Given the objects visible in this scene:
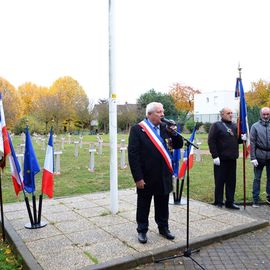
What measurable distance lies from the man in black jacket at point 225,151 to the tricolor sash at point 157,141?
218 centimetres

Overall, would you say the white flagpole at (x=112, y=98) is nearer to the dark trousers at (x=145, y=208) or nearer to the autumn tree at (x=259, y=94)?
the dark trousers at (x=145, y=208)

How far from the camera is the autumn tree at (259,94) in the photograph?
4047 centimetres

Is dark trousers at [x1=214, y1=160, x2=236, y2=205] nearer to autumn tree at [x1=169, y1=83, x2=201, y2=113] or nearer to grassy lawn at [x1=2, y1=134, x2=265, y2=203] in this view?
grassy lawn at [x1=2, y1=134, x2=265, y2=203]

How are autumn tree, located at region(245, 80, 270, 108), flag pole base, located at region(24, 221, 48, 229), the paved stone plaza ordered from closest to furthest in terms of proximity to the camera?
the paved stone plaza, flag pole base, located at region(24, 221, 48, 229), autumn tree, located at region(245, 80, 270, 108)

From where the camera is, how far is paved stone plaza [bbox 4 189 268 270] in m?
4.15

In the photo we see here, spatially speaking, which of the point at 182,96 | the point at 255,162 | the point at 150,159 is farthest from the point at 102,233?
the point at 182,96

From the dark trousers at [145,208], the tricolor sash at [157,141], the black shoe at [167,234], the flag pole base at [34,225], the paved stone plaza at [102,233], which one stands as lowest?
the paved stone plaza at [102,233]

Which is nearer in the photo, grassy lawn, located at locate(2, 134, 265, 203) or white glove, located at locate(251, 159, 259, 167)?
white glove, located at locate(251, 159, 259, 167)

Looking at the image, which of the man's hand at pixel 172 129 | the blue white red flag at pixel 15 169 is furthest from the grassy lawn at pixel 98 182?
the man's hand at pixel 172 129

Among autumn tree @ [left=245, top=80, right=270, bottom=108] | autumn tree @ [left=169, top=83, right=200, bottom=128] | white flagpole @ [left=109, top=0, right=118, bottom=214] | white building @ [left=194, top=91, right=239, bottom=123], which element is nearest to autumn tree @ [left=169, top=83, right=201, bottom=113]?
autumn tree @ [left=169, top=83, right=200, bottom=128]

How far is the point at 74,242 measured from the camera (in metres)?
4.69

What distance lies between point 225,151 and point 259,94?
125ft

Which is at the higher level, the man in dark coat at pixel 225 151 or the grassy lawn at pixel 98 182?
the man in dark coat at pixel 225 151

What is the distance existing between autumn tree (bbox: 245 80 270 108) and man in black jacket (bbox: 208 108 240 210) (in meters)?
36.2
